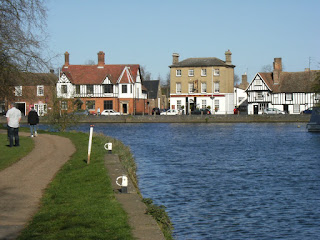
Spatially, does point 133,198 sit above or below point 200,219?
above

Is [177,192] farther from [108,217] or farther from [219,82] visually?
[219,82]

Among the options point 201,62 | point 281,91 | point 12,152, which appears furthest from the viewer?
point 201,62

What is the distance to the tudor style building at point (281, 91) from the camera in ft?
337

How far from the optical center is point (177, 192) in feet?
69.5

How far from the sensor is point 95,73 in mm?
100062

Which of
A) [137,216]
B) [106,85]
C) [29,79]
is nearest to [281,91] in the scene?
[106,85]

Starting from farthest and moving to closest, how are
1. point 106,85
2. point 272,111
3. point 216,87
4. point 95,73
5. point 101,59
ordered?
1. point 216,87
2. point 101,59
3. point 95,73
4. point 272,111
5. point 106,85

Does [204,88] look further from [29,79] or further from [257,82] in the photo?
[29,79]

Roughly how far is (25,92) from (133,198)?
26322 mm

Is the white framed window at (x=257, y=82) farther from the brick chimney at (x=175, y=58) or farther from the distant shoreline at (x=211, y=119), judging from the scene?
the distant shoreline at (x=211, y=119)

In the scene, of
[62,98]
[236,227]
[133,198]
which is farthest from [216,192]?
[62,98]

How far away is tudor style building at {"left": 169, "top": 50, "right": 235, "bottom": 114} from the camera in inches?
4114

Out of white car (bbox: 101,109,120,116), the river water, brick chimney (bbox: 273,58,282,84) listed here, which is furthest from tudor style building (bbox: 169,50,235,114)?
the river water

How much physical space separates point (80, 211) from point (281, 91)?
94811 mm
